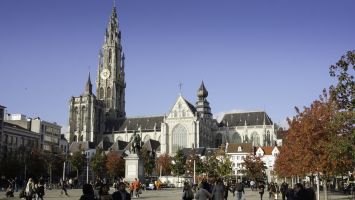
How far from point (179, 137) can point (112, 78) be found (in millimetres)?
39396

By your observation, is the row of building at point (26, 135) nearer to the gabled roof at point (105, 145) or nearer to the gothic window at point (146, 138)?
the gabled roof at point (105, 145)

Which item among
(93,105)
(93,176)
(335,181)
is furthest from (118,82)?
(335,181)

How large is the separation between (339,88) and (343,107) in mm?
1280

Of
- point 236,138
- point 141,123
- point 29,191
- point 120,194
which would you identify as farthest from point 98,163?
point 120,194

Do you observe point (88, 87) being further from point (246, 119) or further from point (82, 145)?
point (246, 119)

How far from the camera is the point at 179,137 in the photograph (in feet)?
398

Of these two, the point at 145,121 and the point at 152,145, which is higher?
the point at 145,121

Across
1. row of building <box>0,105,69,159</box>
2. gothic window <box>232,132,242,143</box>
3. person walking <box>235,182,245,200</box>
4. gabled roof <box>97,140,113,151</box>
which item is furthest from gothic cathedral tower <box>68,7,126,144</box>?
person walking <box>235,182,245,200</box>

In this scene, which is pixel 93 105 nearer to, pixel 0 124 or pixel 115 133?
pixel 115 133

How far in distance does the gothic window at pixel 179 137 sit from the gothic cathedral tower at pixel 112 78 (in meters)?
29.9

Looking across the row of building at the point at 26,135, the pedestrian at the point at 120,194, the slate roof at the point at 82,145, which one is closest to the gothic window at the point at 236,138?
the slate roof at the point at 82,145

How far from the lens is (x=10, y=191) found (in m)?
33.6

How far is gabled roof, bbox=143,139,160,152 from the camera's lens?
4759 inches

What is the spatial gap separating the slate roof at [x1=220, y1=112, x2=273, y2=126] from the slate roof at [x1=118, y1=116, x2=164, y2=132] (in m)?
19.8
